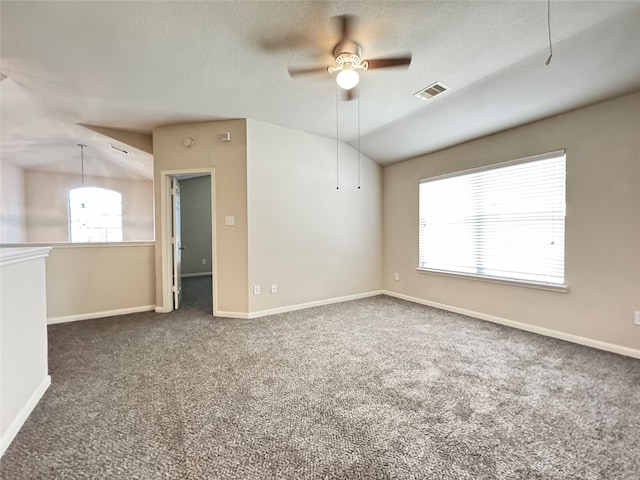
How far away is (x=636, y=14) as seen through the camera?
1.78 metres

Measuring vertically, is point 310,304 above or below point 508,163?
below

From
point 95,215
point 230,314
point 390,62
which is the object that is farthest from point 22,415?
point 95,215

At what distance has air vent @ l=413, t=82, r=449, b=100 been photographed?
271 cm

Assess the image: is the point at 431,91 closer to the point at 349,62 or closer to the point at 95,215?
the point at 349,62

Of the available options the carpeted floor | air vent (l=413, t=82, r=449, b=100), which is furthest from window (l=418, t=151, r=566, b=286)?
air vent (l=413, t=82, r=449, b=100)

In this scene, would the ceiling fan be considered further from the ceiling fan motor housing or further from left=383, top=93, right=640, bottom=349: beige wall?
left=383, top=93, right=640, bottom=349: beige wall

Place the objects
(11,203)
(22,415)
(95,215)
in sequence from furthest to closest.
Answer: (95,215) → (11,203) → (22,415)

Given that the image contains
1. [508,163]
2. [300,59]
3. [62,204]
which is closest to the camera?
[300,59]

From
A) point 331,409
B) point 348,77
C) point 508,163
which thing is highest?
point 348,77

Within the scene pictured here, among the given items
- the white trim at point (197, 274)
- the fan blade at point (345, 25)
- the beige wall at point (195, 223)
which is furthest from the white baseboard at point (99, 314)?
the fan blade at point (345, 25)

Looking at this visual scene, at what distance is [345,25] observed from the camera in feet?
6.28

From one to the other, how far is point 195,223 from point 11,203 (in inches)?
134

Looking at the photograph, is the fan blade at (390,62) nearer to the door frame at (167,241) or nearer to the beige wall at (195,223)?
the door frame at (167,241)

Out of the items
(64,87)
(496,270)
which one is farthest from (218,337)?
(496,270)
